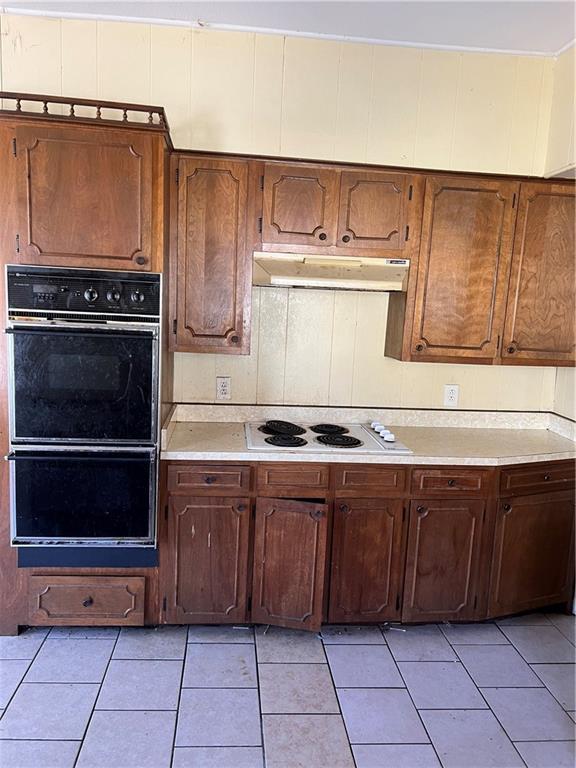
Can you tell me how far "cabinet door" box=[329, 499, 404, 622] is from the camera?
2.47 m

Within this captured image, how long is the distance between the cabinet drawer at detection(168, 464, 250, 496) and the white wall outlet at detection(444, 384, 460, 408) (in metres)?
1.25

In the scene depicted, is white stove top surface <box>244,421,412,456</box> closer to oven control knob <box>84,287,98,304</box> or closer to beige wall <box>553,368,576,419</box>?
oven control knob <box>84,287,98,304</box>

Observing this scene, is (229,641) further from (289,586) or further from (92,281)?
(92,281)

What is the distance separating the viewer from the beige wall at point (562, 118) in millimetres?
2574

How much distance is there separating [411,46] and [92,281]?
1855 mm

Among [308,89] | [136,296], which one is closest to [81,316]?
[136,296]

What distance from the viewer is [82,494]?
228cm

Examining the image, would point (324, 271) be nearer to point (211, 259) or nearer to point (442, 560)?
point (211, 259)

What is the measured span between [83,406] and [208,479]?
61cm

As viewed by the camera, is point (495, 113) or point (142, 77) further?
point (495, 113)

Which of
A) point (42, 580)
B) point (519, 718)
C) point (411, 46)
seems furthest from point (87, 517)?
point (411, 46)

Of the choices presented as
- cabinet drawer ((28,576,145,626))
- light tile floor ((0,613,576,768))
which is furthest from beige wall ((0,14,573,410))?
light tile floor ((0,613,576,768))

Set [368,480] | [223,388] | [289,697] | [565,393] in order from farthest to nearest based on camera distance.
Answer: [565,393] → [223,388] → [368,480] → [289,697]

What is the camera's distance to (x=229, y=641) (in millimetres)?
2447
